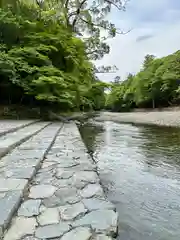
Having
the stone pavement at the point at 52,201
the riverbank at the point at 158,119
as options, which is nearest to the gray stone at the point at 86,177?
the stone pavement at the point at 52,201

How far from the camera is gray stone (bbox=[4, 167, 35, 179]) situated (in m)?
2.95

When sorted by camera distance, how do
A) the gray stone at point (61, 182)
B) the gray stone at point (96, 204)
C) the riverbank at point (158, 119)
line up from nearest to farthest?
1. the gray stone at point (96, 204)
2. the gray stone at point (61, 182)
3. the riverbank at point (158, 119)

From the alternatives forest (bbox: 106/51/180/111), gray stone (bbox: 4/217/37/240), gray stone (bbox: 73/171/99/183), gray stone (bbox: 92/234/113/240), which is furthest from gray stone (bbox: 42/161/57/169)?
forest (bbox: 106/51/180/111)

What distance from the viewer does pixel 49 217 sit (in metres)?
2.12

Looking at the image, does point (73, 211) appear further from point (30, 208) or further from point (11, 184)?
point (11, 184)

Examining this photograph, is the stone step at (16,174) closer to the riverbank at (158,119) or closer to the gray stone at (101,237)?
the gray stone at (101,237)

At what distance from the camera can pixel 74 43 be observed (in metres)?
13.4

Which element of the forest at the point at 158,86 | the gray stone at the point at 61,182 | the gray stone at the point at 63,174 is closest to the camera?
the gray stone at the point at 61,182

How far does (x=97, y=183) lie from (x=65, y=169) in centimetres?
69

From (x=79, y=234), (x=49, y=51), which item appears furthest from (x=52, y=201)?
(x=49, y=51)

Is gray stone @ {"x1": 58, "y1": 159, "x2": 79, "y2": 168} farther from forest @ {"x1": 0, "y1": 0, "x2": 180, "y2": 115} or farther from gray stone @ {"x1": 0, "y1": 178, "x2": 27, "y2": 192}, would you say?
forest @ {"x1": 0, "y1": 0, "x2": 180, "y2": 115}

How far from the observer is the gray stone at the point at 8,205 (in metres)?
1.94

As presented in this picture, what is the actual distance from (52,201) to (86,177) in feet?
2.64

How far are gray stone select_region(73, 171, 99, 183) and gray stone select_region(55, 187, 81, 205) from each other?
284 millimetres
